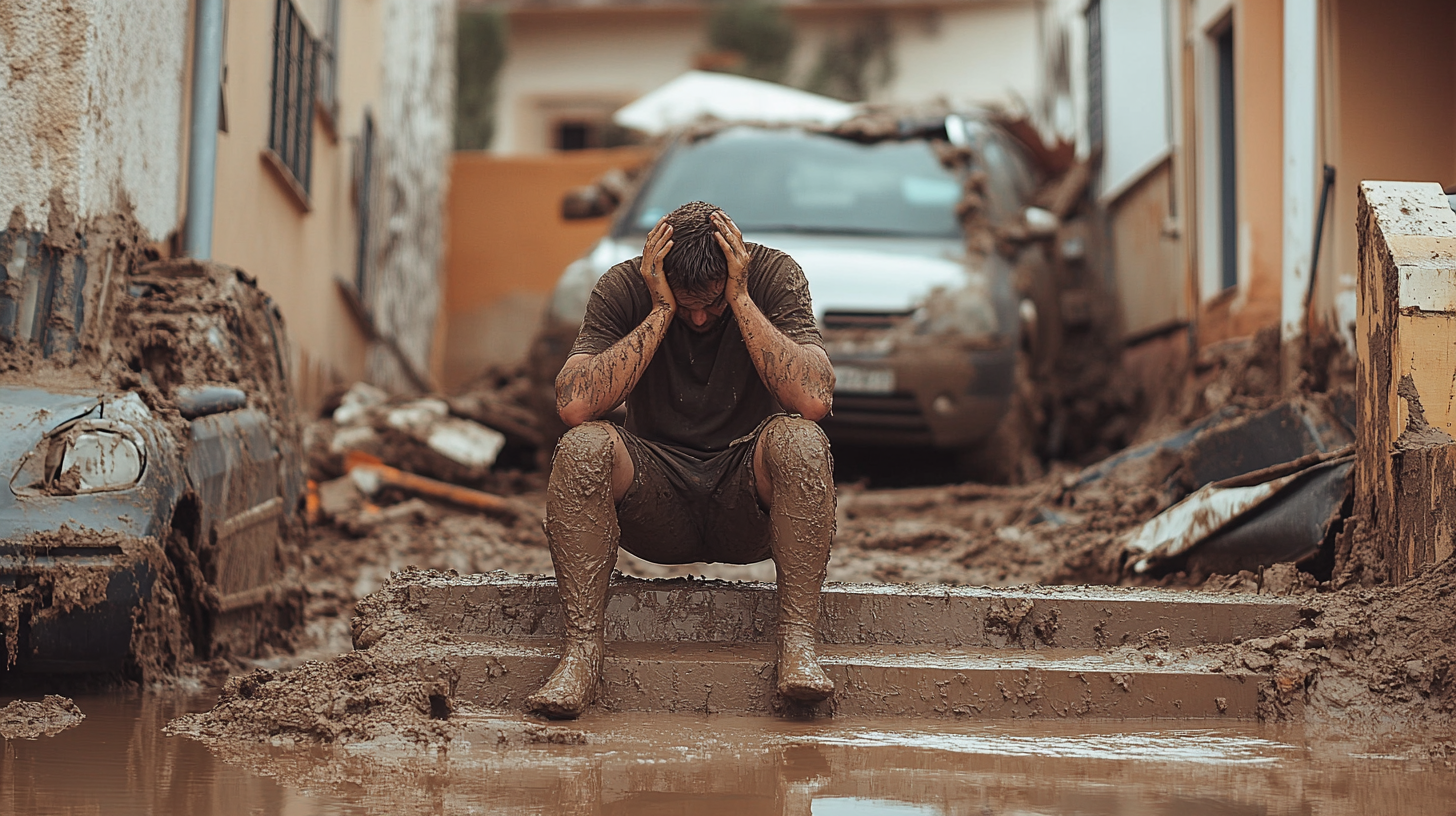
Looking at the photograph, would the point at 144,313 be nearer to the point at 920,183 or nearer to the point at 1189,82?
the point at 920,183

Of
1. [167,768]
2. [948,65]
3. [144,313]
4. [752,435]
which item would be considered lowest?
[167,768]

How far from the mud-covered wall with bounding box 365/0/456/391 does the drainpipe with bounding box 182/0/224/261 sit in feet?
19.4

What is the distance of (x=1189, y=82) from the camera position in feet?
28.4

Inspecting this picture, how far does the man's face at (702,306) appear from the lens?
11.8 ft

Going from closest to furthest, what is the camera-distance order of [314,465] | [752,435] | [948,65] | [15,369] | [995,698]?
[995,698], [752,435], [15,369], [314,465], [948,65]

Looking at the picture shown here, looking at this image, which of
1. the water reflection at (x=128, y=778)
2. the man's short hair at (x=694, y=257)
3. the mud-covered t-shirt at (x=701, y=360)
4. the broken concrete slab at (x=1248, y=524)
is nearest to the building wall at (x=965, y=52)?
the broken concrete slab at (x=1248, y=524)

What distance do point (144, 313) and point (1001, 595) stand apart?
9.40 feet

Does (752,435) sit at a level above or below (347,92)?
below

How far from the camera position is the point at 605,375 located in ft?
11.6

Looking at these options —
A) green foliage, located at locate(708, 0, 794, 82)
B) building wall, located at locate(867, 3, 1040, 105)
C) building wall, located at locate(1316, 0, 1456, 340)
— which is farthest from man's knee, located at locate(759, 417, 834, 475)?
building wall, located at locate(867, 3, 1040, 105)

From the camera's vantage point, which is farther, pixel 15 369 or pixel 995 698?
pixel 15 369

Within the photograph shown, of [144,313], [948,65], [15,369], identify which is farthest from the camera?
[948,65]

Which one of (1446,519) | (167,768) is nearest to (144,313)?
(167,768)

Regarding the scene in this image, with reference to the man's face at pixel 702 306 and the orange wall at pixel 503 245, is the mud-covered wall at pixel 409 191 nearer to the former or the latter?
the orange wall at pixel 503 245
